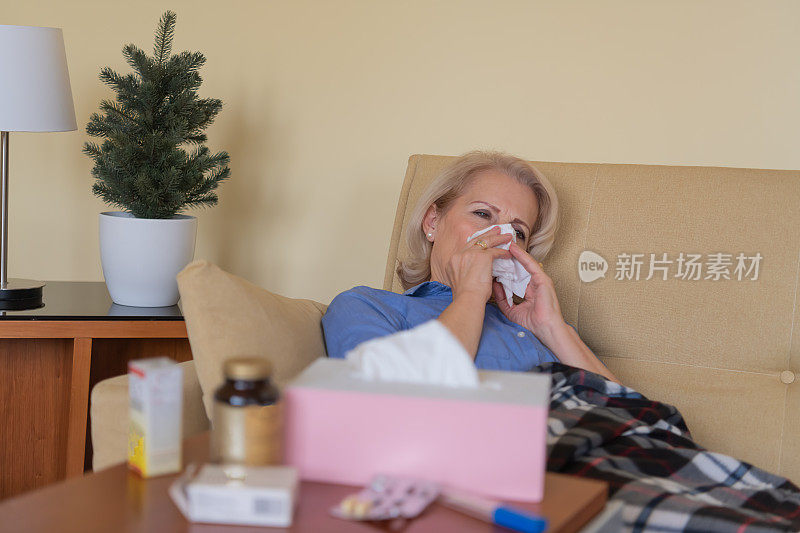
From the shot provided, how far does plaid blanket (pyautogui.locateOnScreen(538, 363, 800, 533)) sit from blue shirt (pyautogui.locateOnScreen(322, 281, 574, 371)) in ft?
0.47

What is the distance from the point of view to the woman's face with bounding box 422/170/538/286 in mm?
1753

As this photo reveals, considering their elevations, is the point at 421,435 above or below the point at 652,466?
above

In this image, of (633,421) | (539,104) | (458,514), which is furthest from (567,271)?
(458,514)

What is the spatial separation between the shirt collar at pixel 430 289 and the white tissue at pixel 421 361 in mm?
816

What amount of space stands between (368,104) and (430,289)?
0.93 m

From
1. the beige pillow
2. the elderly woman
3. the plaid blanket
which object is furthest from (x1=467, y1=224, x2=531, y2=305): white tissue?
the beige pillow

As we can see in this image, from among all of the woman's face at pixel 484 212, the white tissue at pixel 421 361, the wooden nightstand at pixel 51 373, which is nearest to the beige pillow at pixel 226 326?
the white tissue at pixel 421 361

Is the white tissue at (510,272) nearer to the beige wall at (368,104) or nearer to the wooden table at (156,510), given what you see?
the beige wall at (368,104)

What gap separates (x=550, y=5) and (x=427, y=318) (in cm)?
116

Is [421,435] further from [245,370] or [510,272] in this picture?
[510,272]

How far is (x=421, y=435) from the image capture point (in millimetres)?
812

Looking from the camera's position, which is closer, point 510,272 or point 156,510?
point 156,510

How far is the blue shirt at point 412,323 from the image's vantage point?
1.42 m

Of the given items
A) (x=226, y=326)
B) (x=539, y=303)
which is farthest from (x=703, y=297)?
(x=226, y=326)
